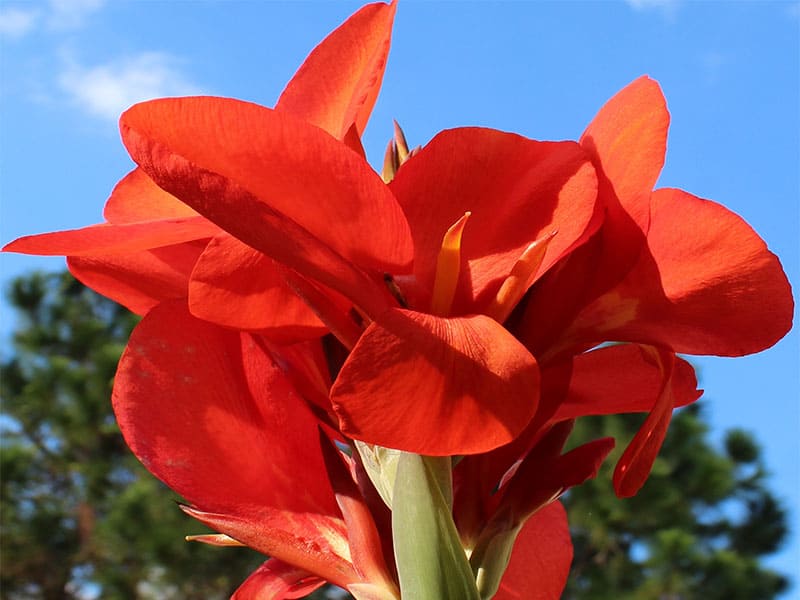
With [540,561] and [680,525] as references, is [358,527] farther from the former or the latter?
[680,525]

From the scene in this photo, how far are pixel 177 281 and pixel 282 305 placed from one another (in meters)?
0.06

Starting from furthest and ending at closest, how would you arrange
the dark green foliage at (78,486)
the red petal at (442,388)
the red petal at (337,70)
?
the dark green foliage at (78,486), the red petal at (337,70), the red petal at (442,388)

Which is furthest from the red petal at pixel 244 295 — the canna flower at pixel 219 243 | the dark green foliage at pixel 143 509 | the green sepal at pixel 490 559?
the dark green foliage at pixel 143 509

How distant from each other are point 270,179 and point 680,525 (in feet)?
18.7

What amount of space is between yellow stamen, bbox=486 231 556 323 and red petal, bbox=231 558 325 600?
0.15m

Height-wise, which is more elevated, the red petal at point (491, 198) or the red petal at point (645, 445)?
the red petal at point (491, 198)

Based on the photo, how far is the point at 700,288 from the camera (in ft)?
1.15

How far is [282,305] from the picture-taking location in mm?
359

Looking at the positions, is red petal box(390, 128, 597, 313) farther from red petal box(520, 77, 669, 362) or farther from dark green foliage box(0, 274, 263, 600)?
dark green foliage box(0, 274, 263, 600)

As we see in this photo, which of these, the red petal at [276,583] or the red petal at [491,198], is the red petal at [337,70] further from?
the red petal at [276,583]

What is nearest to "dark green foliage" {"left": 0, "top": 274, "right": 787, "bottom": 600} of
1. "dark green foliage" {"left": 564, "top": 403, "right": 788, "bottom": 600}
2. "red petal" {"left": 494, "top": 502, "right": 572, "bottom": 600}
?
"dark green foliage" {"left": 564, "top": 403, "right": 788, "bottom": 600}

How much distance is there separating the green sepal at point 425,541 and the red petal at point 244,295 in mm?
68

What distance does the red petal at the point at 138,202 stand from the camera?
0.41 m

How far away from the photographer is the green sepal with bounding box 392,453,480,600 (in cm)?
33
